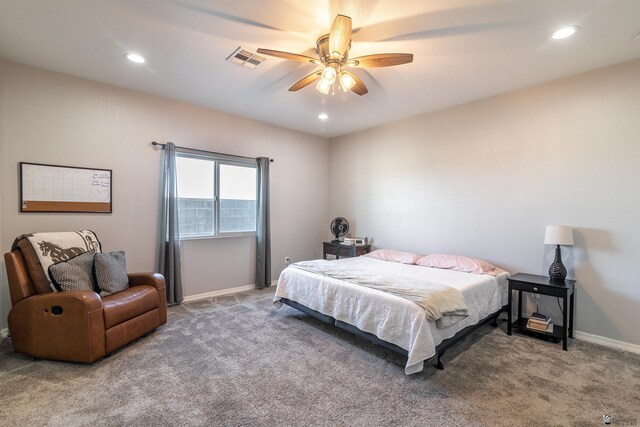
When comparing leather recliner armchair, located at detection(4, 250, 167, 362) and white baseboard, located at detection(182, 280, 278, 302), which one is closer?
leather recliner armchair, located at detection(4, 250, 167, 362)

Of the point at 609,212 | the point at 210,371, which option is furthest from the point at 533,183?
the point at 210,371

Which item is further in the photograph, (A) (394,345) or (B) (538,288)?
(B) (538,288)

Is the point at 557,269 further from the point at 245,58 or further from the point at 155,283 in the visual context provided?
the point at 155,283

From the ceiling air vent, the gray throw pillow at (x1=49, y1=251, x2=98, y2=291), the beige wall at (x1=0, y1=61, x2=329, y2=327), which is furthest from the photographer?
the beige wall at (x1=0, y1=61, x2=329, y2=327)

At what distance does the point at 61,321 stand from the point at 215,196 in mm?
2380

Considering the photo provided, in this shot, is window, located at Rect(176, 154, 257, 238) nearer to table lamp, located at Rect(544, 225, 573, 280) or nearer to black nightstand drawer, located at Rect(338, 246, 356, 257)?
black nightstand drawer, located at Rect(338, 246, 356, 257)

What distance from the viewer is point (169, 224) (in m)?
3.76

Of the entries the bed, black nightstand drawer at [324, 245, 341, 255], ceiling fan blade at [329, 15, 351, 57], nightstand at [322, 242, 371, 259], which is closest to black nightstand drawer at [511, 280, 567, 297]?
the bed

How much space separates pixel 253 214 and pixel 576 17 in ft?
13.9

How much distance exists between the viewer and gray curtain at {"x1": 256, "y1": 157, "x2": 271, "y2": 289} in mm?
4680

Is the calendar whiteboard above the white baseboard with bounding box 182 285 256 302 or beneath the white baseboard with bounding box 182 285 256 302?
above

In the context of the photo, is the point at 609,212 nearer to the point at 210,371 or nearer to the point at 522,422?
the point at 522,422

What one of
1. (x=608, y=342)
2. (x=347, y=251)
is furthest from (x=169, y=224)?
(x=608, y=342)

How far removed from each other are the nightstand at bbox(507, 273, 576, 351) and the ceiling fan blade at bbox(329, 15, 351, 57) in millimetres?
2791
